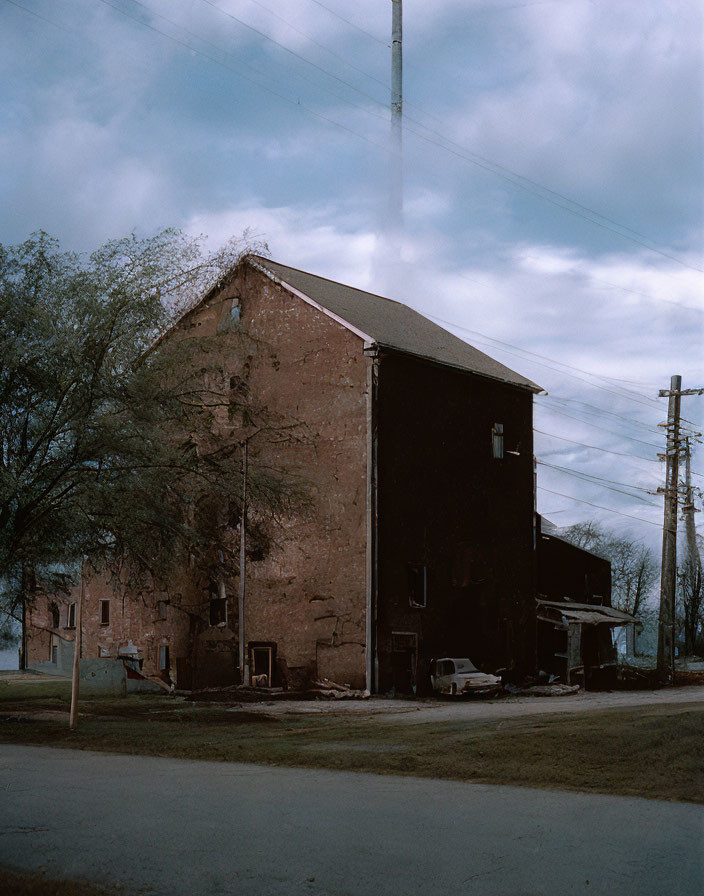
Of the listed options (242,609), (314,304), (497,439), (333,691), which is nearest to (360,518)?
(242,609)

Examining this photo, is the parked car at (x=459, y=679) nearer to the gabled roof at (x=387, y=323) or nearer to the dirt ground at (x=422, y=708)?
the dirt ground at (x=422, y=708)

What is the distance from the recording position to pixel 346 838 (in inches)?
277

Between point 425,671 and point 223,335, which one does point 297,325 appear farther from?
point 425,671

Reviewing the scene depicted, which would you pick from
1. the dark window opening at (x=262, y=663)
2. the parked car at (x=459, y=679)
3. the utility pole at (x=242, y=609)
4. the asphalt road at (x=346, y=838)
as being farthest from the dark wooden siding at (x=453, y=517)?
the asphalt road at (x=346, y=838)

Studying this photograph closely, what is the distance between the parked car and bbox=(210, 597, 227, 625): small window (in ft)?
21.0

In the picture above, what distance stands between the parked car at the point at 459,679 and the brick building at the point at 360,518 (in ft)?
1.77

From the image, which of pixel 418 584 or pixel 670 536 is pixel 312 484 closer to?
pixel 418 584

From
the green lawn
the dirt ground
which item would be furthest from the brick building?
the green lawn

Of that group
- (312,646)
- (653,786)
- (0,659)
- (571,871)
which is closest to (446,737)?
(653,786)

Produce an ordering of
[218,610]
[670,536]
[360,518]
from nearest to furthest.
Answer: [360,518], [218,610], [670,536]

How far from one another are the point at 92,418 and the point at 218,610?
Answer: 10.8 metres

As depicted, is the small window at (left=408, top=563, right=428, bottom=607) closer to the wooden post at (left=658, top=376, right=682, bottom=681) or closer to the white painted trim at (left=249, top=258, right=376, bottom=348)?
the white painted trim at (left=249, top=258, right=376, bottom=348)

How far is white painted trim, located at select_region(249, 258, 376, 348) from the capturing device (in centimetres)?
2742

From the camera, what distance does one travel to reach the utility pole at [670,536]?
36.8 metres
